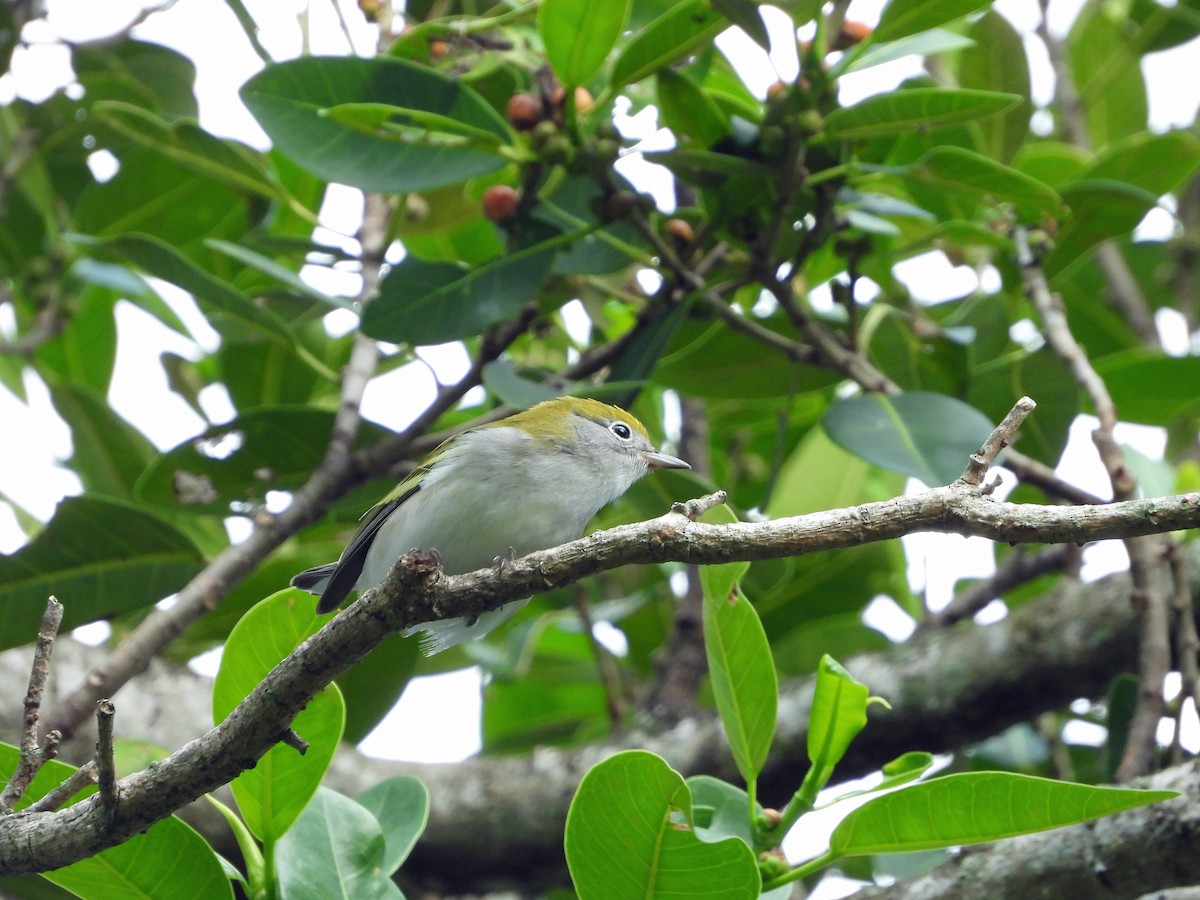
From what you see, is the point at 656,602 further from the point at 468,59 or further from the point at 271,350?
the point at 468,59

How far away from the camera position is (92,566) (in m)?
3.72

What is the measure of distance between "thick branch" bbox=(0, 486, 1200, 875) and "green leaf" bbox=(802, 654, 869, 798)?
63cm

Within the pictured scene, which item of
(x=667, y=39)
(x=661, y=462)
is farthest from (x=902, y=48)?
(x=661, y=462)

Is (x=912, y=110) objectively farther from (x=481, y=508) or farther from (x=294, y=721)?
(x=294, y=721)

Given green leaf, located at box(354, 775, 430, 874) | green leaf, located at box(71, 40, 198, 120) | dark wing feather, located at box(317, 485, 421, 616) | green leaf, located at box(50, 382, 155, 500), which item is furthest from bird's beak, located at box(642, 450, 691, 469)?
green leaf, located at box(71, 40, 198, 120)

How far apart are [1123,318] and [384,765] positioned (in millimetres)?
3322

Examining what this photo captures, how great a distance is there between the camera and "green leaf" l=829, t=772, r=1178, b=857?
7.43ft

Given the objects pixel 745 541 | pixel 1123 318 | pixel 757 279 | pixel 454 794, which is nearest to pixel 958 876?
pixel 745 541

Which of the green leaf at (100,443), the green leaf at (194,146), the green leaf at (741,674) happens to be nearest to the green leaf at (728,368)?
the green leaf at (741,674)

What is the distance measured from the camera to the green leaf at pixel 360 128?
318 cm

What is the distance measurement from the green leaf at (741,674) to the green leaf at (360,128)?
→ 1.29 metres

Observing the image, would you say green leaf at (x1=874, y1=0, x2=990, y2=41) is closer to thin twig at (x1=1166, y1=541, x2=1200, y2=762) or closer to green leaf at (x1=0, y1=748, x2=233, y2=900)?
thin twig at (x1=1166, y1=541, x2=1200, y2=762)

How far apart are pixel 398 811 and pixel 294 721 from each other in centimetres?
45

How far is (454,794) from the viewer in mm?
4176
